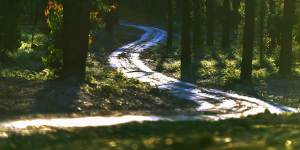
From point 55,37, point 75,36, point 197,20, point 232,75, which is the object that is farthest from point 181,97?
point 197,20

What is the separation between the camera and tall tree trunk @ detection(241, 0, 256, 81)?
28.5 metres

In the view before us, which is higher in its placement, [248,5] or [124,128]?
[248,5]

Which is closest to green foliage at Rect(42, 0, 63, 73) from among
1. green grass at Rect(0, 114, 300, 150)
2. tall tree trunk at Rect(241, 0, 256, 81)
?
tall tree trunk at Rect(241, 0, 256, 81)

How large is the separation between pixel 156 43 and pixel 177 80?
2992 cm

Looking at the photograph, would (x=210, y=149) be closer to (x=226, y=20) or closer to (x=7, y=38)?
(x=7, y=38)

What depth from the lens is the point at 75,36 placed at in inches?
856

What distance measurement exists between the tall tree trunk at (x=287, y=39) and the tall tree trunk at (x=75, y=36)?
1421 centimetres

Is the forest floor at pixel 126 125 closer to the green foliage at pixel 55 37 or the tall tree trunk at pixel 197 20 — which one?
the green foliage at pixel 55 37

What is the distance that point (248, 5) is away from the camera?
93.1ft

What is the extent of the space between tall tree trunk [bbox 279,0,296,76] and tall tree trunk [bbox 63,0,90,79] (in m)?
14.2

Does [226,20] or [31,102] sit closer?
[31,102]

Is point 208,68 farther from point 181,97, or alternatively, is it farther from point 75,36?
point 75,36

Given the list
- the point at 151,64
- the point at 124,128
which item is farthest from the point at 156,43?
the point at 124,128

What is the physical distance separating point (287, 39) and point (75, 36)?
15.7 metres
